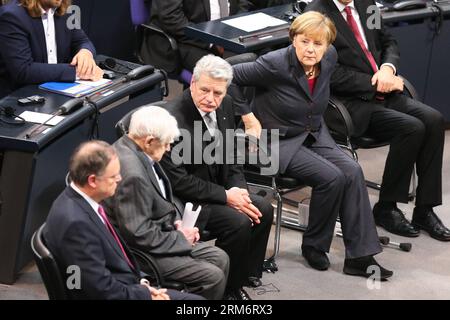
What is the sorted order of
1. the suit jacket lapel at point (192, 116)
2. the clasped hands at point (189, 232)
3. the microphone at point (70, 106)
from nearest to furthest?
the clasped hands at point (189, 232) < the suit jacket lapel at point (192, 116) < the microphone at point (70, 106)

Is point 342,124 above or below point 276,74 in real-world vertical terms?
below

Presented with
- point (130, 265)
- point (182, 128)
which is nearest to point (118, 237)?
point (130, 265)

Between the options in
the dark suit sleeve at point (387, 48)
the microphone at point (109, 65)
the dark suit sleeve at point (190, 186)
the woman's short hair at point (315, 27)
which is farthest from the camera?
the dark suit sleeve at point (387, 48)

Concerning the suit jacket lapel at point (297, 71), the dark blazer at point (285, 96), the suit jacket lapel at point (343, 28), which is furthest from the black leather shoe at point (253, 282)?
the suit jacket lapel at point (343, 28)

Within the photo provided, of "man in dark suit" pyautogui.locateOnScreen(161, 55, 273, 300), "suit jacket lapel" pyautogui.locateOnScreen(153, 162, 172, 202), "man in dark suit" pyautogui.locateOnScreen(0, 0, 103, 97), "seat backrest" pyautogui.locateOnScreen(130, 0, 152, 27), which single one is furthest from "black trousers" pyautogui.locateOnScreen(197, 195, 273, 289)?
"seat backrest" pyautogui.locateOnScreen(130, 0, 152, 27)

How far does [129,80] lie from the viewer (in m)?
5.71

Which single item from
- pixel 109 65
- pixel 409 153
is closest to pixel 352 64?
pixel 409 153

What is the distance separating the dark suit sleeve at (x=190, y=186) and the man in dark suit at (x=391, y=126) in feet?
4.57

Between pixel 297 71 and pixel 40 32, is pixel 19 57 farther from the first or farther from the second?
pixel 297 71

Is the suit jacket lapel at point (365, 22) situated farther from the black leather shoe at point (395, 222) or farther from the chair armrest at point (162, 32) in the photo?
the chair armrest at point (162, 32)

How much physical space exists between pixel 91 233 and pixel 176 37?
10.3 ft

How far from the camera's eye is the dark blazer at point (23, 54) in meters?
5.43
